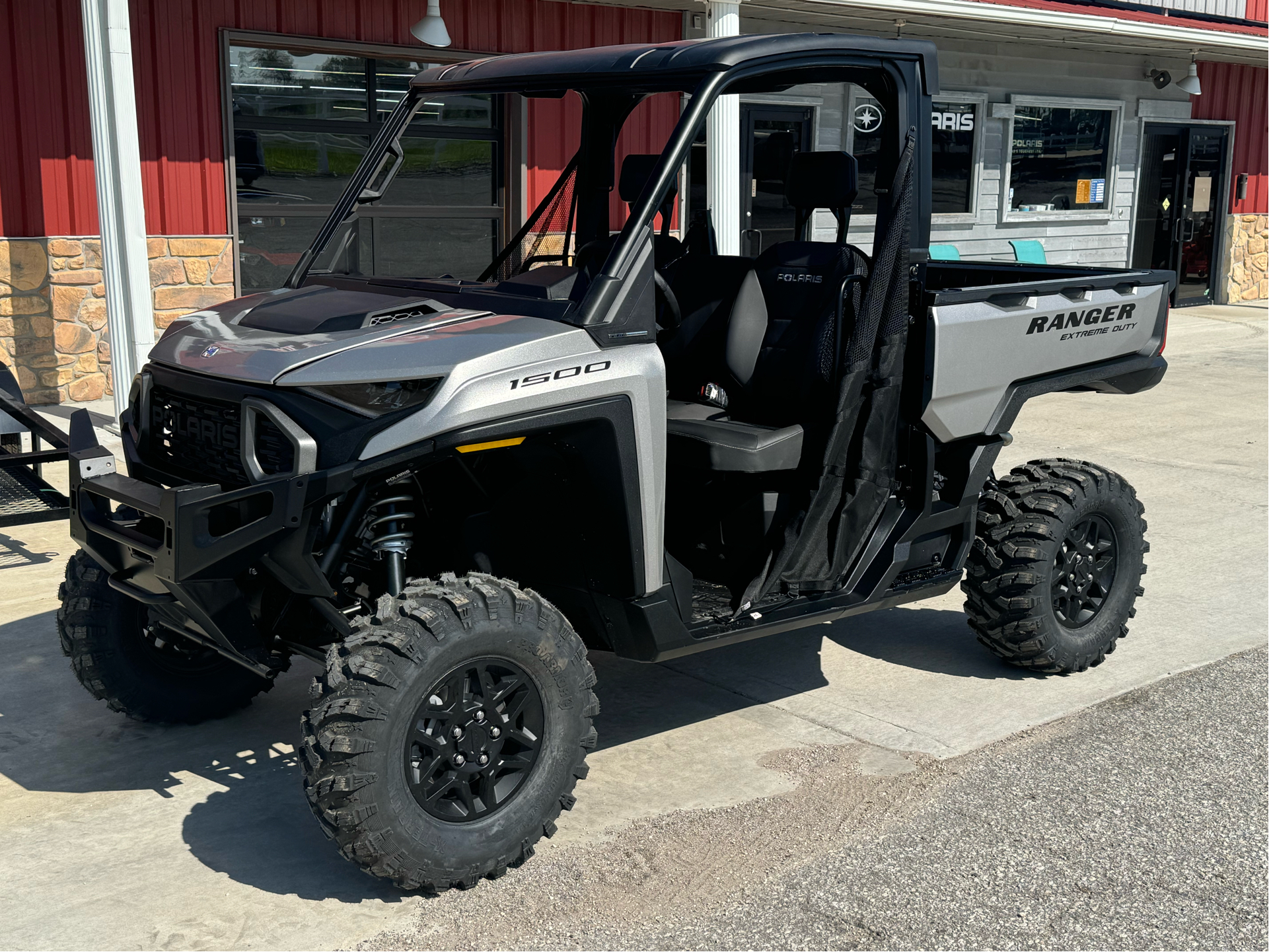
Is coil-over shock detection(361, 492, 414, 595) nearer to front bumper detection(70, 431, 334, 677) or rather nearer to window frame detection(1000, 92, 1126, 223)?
front bumper detection(70, 431, 334, 677)

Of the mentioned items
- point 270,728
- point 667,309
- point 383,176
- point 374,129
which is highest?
point 374,129

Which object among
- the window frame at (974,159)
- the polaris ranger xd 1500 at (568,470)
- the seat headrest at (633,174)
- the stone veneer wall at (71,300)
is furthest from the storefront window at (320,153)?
the window frame at (974,159)

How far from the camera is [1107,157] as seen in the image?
699 inches

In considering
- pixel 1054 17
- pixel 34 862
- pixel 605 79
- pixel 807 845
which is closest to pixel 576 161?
pixel 605 79

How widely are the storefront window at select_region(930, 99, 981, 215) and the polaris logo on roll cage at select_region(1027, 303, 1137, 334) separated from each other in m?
10.7

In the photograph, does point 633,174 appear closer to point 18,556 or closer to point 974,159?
point 18,556

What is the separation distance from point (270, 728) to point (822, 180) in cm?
260

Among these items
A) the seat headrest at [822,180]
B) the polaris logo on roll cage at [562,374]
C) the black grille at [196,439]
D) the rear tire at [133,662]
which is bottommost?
the rear tire at [133,662]

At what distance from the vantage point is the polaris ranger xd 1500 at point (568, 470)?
11.4 feet

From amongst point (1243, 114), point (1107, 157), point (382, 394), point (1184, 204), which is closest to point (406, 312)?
point (382, 394)

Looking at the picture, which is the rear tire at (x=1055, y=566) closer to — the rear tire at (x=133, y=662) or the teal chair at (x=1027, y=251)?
the rear tire at (x=133, y=662)

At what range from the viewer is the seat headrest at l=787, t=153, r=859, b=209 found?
4.54 metres

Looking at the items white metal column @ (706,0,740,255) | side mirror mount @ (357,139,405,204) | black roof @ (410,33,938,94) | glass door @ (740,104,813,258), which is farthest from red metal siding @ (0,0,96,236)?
glass door @ (740,104,813,258)

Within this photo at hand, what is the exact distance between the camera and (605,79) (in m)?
4.14
